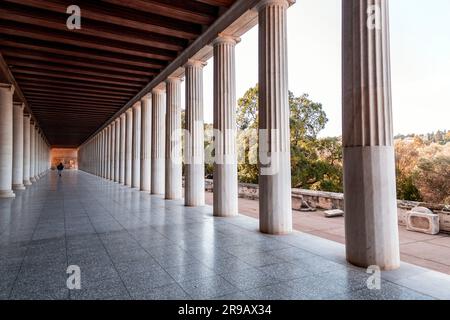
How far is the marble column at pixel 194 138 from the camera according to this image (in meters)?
14.9

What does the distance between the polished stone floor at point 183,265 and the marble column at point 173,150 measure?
7.32 m

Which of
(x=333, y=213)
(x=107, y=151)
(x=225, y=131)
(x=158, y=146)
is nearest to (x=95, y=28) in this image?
(x=225, y=131)

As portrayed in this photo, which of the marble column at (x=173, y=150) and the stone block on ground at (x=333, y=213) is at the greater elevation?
the marble column at (x=173, y=150)

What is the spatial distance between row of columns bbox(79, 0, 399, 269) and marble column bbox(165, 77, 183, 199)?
61 millimetres

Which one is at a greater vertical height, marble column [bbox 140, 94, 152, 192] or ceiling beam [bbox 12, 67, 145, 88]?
ceiling beam [bbox 12, 67, 145, 88]

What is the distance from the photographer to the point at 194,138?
599 inches

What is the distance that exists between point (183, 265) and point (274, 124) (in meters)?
5.30

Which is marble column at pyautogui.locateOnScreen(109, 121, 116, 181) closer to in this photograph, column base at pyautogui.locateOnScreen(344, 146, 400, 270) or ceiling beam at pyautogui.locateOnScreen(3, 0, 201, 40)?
ceiling beam at pyautogui.locateOnScreen(3, 0, 201, 40)

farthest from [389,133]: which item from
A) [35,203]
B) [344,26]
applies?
[35,203]

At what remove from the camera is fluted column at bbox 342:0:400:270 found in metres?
6.09

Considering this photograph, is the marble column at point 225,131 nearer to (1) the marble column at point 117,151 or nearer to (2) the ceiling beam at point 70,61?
(2) the ceiling beam at point 70,61

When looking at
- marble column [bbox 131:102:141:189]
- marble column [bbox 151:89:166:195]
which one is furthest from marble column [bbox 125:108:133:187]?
marble column [bbox 151:89:166:195]

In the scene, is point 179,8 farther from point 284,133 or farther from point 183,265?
point 183,265

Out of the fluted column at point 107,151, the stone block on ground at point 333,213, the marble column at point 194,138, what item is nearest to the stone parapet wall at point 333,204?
the stone block on ground at point 333,213
